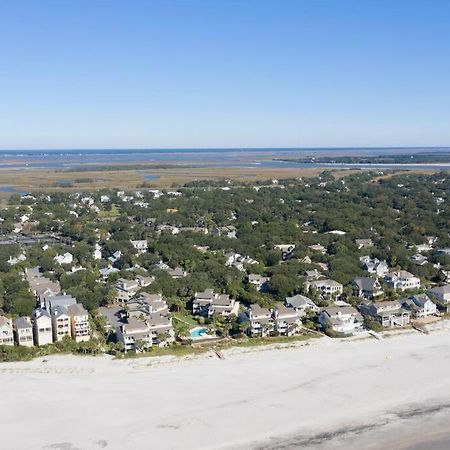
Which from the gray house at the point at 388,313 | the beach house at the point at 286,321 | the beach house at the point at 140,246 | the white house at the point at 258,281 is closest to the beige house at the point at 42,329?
the beach house at the point at 286,321

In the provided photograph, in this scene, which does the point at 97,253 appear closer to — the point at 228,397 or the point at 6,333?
the point at 6,333

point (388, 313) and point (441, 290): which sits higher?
point (441, 290)

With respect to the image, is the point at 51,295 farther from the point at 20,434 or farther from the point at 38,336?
the point at 20,434

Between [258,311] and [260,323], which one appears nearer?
[260,323]

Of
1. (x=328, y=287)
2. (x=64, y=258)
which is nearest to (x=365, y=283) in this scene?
(x=328, y=287)

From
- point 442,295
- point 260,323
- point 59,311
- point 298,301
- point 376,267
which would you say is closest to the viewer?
point 59,311
